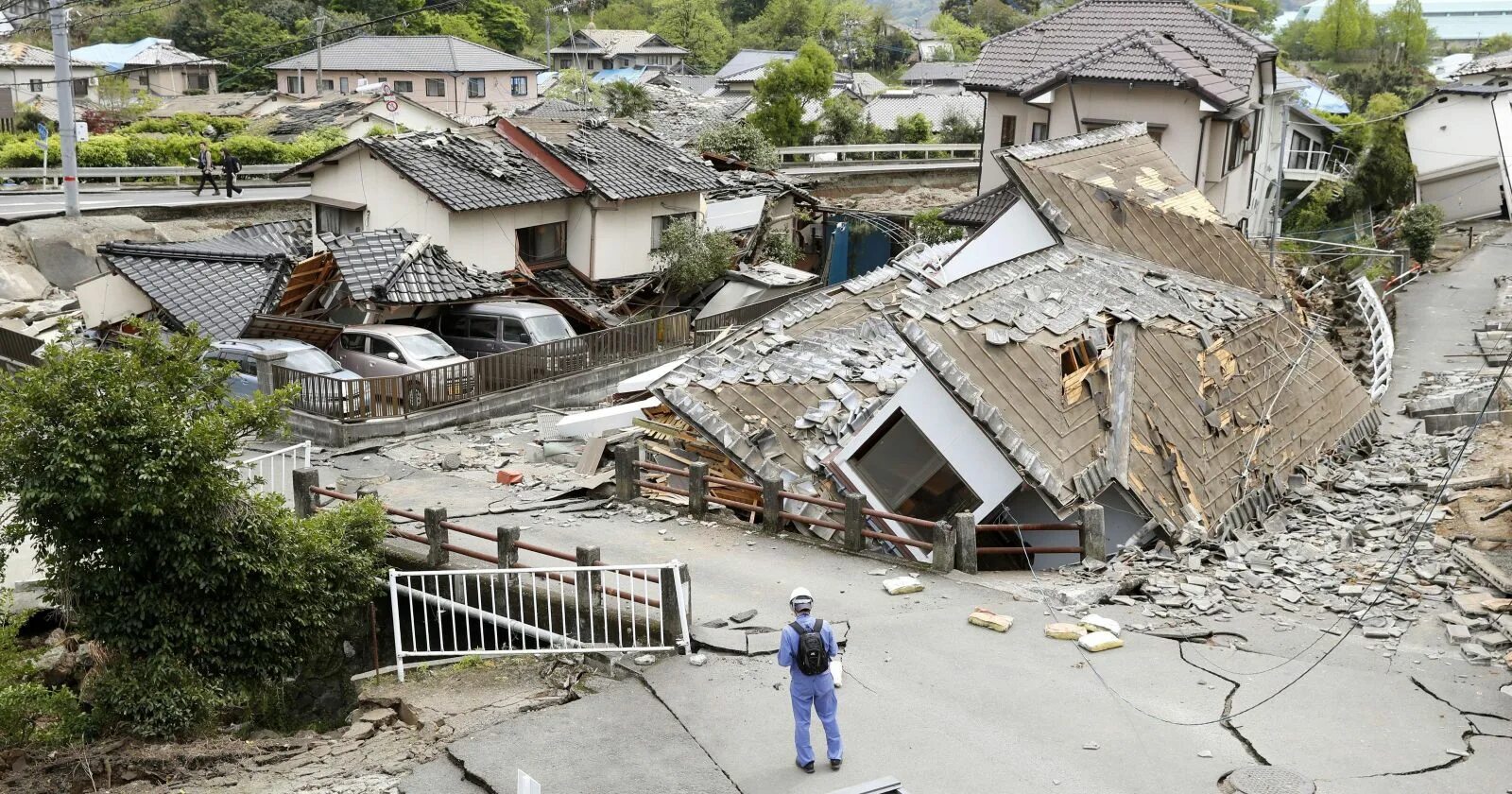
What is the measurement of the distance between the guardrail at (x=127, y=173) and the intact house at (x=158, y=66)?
101 ft

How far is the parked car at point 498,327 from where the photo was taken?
84.4ft

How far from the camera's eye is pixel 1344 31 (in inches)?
4011

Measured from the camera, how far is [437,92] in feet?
214

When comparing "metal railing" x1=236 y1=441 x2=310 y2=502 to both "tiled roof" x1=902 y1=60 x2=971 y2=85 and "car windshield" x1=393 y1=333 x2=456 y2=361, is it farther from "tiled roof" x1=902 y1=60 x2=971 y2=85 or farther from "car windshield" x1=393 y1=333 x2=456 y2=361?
"tiled roof" x1=902 y1=60 x2=971 y2=85

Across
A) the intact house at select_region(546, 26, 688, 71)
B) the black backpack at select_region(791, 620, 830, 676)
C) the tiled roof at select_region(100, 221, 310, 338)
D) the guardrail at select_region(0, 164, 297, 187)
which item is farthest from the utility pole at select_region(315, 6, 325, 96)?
the black backpack at select_region(791, 620, 830, 676)

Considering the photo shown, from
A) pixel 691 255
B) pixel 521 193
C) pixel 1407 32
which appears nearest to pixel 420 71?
pixel 691 255

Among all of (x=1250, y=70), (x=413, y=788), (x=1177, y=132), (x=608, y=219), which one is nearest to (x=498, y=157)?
(x=608, y=219)

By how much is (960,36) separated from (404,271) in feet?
298

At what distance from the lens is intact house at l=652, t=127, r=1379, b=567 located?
15.7 meters

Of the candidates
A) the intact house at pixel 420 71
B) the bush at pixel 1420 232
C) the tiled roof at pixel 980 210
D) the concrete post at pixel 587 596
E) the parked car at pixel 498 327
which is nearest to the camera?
the concrete post at pixel 587 596

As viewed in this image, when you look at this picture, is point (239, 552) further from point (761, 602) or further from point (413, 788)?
point (761, 602)

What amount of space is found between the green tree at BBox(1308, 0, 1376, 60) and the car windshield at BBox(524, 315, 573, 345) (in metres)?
93.8

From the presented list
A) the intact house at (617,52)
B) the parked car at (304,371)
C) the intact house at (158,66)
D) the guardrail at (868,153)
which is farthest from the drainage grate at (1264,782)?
the intact house at (617,52)

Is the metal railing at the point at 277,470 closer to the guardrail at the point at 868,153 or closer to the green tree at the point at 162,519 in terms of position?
the green tree at the point at 162,519
